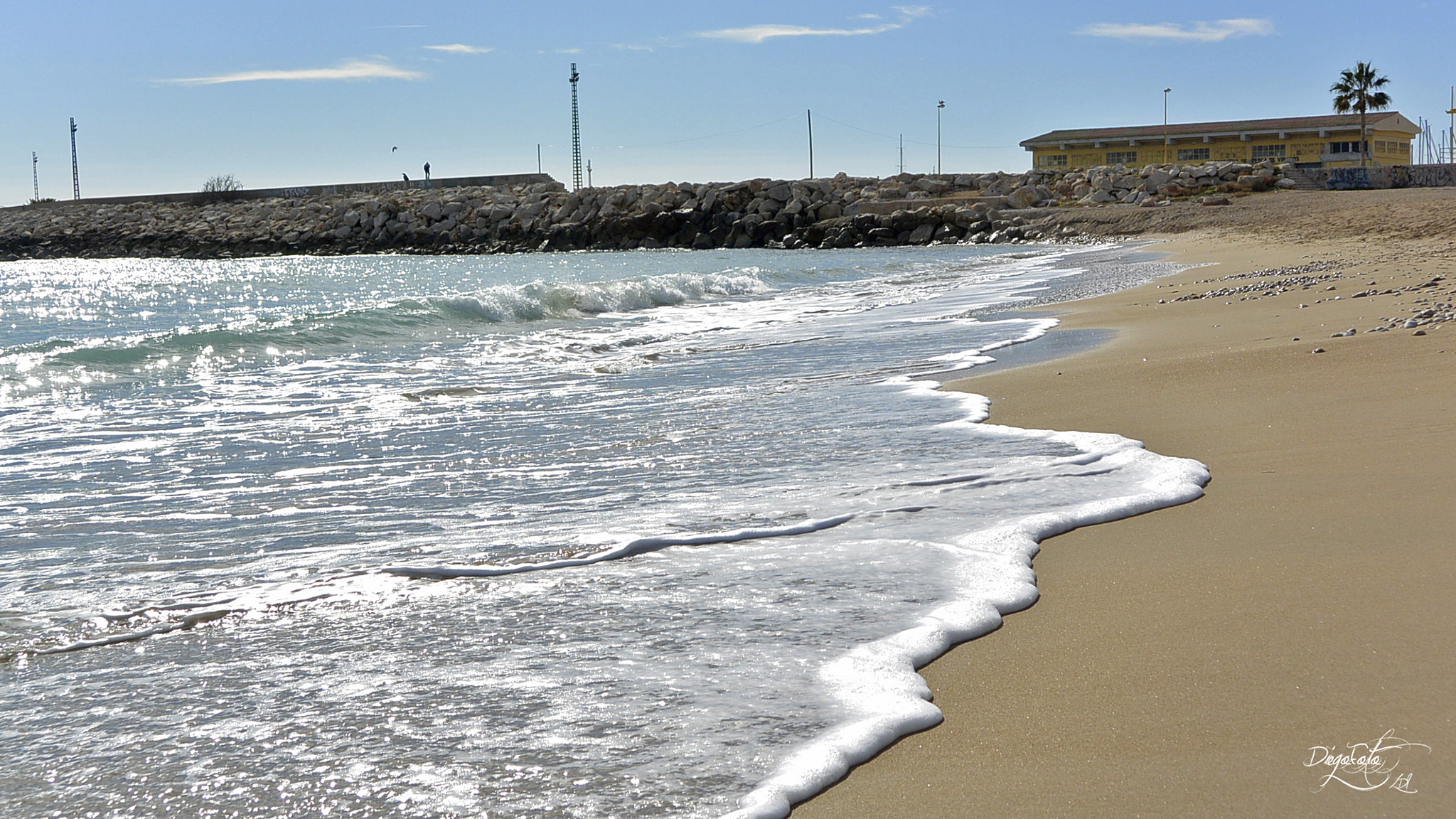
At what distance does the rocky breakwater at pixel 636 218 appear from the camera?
3716 cm

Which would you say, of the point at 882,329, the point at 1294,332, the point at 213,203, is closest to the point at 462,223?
the point at 213,203

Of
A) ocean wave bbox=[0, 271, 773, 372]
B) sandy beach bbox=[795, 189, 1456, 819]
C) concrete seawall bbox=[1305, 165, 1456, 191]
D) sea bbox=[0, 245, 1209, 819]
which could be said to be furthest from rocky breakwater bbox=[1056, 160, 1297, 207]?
sandy beach bbox=[795, 189, 1456, 819]

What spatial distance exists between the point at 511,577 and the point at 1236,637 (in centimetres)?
178

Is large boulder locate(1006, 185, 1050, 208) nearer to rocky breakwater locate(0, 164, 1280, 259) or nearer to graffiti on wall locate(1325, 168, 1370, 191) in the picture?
rocky breakwater locate(0, 164, 1280, 259)

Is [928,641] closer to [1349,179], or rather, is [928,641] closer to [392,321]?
[392,321]

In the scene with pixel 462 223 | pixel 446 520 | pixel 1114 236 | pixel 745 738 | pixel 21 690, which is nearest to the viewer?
pixel 745 738

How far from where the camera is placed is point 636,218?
43500mm

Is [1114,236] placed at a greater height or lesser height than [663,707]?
greater

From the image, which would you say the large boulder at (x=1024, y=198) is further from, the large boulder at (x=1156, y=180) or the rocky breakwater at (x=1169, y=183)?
the large boulder at (x=1156, y=180)

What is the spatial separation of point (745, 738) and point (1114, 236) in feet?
99.0

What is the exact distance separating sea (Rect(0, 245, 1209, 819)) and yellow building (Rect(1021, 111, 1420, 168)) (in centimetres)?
5570

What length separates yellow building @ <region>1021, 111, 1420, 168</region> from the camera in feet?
180

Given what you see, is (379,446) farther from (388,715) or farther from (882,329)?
(882,329)

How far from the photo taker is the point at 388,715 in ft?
6.94
